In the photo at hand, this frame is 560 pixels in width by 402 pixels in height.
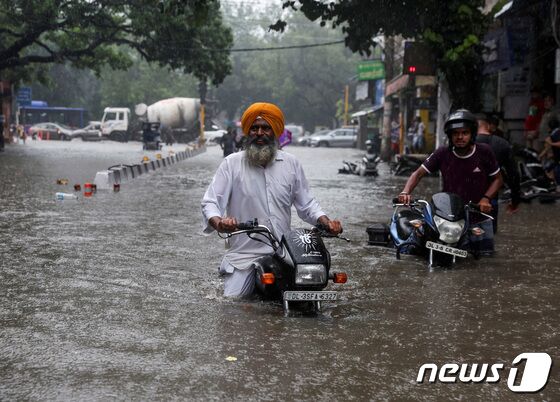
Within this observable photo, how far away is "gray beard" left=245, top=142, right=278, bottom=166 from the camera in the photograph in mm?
6781

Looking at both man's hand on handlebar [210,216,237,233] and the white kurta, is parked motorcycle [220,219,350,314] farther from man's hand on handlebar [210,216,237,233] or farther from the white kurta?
the white kurta

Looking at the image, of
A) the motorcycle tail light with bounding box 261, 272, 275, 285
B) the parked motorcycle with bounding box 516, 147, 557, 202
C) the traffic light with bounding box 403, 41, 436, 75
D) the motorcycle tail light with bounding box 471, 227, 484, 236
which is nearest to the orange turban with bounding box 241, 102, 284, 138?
the motorcycle tail light with bounding box 261, 272, 275, 285

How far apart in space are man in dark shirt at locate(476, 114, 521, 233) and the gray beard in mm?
3822

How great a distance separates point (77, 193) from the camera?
17469mm

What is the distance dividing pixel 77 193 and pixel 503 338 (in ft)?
41.0

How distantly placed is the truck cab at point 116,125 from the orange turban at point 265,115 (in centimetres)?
6407

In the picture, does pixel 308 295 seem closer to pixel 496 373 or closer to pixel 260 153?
pixel 260 153

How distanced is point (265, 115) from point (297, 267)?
3.63ft

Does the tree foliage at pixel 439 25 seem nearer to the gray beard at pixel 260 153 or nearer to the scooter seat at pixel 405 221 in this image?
the scooter seat at pixel 405 221

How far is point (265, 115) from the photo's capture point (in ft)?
22.0

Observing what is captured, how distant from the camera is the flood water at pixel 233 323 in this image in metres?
4.83

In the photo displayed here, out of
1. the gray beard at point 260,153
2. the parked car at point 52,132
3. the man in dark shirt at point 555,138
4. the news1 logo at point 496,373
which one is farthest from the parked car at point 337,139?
the news1 logo at point 496,373

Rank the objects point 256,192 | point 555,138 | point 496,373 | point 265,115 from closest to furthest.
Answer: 1. point 496,373
2. point 265,115
3. point 256,192
4. point 555,138

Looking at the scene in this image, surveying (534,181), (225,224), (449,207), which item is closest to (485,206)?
(449,207)
